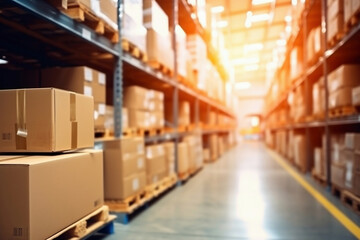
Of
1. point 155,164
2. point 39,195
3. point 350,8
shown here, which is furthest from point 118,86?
point 350,8

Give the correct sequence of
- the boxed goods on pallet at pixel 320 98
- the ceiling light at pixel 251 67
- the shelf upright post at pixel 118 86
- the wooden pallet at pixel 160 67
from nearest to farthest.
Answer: the shelf upright post at pixel 118 86
the wooden pallet at pixel 160 67
the boxed goods on pallet at pixel 320 98
the ceiling light at pixel 251 67

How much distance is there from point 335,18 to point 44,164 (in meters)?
4.31

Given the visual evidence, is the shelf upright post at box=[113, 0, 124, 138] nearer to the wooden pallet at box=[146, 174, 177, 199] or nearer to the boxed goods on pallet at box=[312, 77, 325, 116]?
the wooden pallet at box=[146, 174, 177, 199]

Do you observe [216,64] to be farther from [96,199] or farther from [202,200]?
[96,199]

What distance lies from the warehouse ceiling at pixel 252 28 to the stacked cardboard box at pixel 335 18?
4.54 m

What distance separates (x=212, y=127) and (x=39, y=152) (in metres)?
8.45

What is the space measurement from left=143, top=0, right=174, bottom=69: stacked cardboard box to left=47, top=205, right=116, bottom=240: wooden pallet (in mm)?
2461

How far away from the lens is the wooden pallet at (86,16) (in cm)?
234

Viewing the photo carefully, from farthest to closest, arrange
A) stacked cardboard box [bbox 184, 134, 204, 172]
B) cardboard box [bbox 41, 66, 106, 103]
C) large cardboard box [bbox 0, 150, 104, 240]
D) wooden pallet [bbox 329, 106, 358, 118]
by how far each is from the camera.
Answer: stacked cardboard box [bbox 184, 134, 204, 172], wooden pallet [bbox 329, 106, 358, 118], cardboard box [bbox 41, 66, 106, 103], large cardboard box [bbox 0, 150, 104, 240]

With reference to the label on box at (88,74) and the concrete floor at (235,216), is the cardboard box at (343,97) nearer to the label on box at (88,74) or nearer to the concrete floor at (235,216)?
the concrete floor at (235,216)

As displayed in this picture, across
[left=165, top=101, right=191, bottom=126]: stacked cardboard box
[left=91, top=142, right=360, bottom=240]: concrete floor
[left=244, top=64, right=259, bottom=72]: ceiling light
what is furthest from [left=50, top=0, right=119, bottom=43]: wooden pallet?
[left=244, top=64, right=259, bottom=72]: ceiling light

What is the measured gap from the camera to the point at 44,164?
6.34 ft

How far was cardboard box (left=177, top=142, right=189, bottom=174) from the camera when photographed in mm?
5711

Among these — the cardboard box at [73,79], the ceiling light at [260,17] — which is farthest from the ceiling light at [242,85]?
the cardboard box at [73,79]
